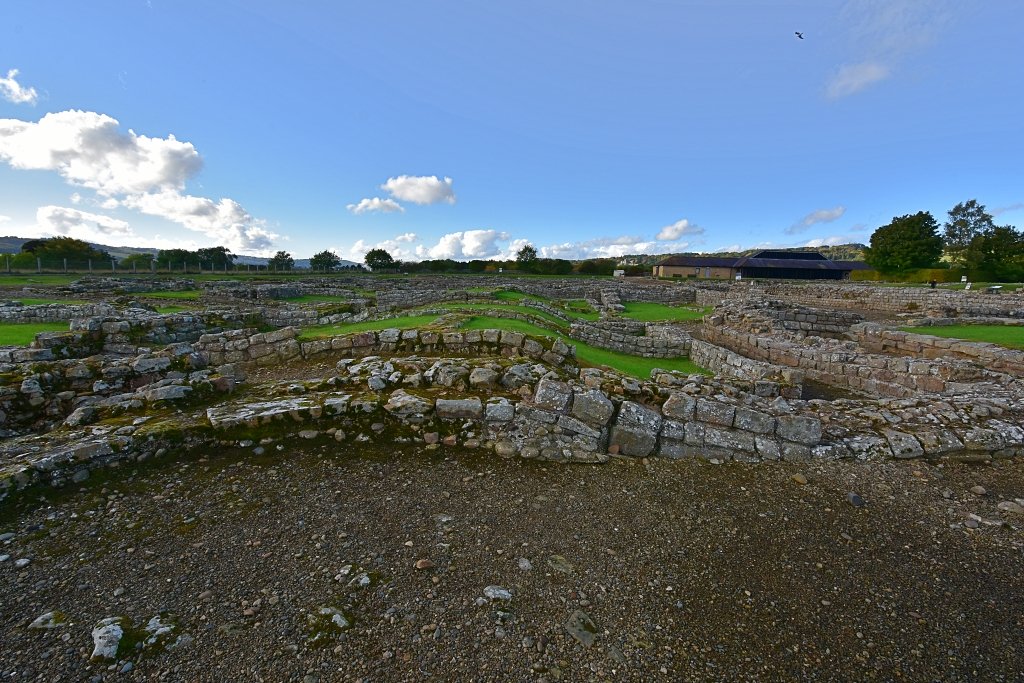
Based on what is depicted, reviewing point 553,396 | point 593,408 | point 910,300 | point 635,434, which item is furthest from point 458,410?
point 910,300

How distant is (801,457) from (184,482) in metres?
8.40

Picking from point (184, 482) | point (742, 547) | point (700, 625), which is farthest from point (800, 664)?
point (184, 482)

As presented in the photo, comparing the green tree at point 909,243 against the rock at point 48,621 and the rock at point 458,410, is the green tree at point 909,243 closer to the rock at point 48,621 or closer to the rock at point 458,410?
the rock at point 458,410

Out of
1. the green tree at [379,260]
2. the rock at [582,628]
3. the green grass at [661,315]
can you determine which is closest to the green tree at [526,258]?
the green tree at [379,260]

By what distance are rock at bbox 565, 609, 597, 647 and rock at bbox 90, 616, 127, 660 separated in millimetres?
3262

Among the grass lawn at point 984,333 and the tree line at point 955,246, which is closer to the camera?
the grass lawn at point 984,333

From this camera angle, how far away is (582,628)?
345 centimetres

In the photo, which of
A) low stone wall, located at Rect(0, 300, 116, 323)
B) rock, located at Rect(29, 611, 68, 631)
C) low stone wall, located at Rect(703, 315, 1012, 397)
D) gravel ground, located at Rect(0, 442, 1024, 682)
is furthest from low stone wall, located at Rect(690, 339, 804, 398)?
low stone wall, located at Rect(0, 300, 116, 323)

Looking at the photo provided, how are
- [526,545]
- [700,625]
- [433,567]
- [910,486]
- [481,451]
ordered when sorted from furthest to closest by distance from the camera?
[481,451] < [910,486] < [526,545] < [433,567] < [700,625]

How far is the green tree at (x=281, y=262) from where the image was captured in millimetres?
64500

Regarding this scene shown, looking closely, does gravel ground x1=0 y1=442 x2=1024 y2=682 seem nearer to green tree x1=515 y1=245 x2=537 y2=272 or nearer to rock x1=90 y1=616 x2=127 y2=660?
rock x1=90 y1=616 x2=127 y2=660

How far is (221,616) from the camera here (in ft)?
11.1

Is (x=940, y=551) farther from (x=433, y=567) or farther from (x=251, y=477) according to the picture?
(x=251, y=477)

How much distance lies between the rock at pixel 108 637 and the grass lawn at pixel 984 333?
21223 millimetres
